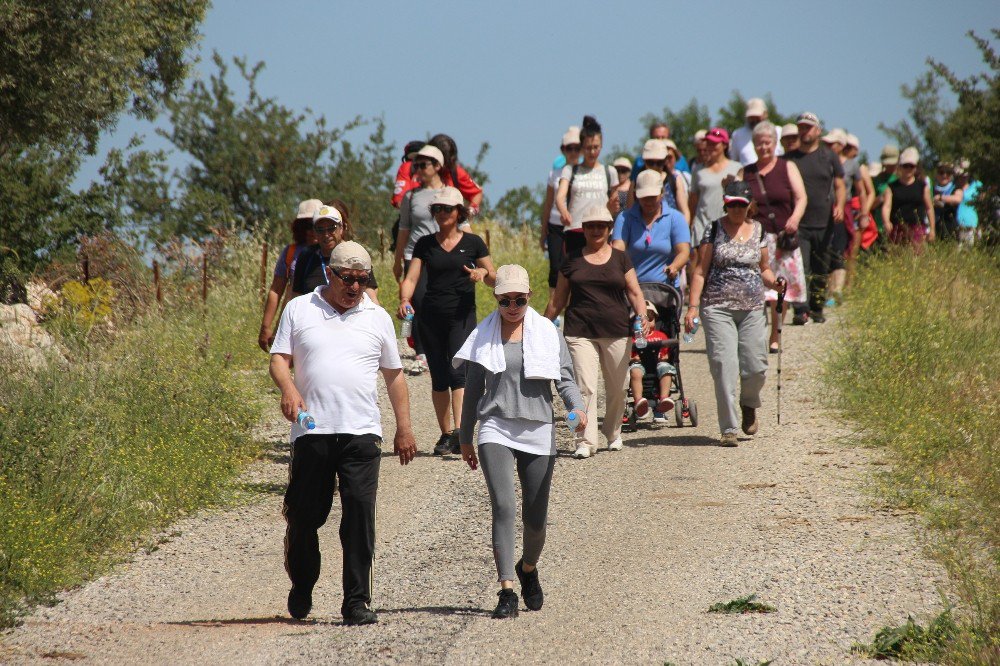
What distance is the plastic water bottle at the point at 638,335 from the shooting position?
1112 cm

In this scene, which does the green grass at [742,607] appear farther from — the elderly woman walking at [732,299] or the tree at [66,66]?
the tree at [66,66]

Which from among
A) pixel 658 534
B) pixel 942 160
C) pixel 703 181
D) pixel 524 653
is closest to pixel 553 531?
pixel 658 534

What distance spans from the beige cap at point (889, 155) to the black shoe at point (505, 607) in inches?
564

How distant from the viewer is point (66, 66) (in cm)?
1414

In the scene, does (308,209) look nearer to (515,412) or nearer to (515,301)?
(515,301)

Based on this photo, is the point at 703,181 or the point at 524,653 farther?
the point at 703,181

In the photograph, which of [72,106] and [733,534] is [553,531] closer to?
[733,534]

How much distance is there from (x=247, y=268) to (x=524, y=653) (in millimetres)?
13128

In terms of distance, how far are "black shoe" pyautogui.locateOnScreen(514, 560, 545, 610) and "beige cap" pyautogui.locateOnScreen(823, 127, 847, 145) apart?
1281 cm

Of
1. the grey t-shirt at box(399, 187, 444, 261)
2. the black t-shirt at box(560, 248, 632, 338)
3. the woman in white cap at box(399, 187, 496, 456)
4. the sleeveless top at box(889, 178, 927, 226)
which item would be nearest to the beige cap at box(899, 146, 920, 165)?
the sleeveless top at box(889, 178, 927, 226)

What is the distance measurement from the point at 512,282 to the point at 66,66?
834 cm

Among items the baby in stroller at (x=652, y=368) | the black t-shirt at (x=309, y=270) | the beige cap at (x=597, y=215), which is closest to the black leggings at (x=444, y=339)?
the beige cap at (x=597, y=215)

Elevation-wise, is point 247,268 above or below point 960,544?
above

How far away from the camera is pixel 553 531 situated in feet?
29.9
